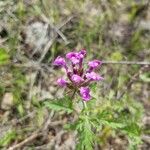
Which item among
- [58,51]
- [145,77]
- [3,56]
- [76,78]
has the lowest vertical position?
[76,78]

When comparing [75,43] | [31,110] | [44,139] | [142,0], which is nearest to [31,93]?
[31,110]

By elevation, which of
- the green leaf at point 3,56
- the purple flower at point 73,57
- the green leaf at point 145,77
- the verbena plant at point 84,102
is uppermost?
the green leaf at point 145,77

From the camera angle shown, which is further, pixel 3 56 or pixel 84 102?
pixel 3 56

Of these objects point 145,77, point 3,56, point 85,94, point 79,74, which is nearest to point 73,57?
point 79,74

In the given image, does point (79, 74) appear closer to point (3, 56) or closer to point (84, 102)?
point (84, 102)

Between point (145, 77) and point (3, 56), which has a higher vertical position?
point (145, 77)

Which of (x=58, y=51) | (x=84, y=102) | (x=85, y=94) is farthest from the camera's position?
(x=58, y=51)

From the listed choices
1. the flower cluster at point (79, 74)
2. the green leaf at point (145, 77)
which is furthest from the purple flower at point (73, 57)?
the green leaf at point (145, 77)

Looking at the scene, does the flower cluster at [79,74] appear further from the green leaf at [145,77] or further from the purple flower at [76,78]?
the green leaf at [145,77]

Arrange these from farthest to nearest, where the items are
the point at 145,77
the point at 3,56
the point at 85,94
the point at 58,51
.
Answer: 1. the point at 145,77
2. the point at 58,51
3. the point at 3,56
4. the point at 85,94
